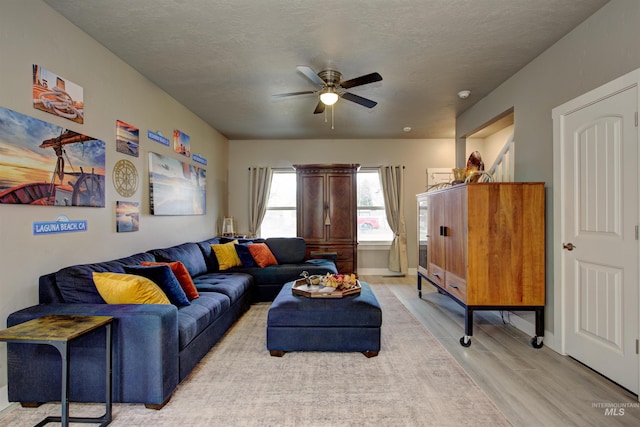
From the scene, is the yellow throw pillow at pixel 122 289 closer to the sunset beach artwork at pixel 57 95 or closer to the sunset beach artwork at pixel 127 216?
the sunset beach artwork at pixel 127 216

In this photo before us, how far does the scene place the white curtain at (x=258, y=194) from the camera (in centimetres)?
644

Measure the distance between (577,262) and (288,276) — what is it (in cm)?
315

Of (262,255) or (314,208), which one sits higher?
(314,208)

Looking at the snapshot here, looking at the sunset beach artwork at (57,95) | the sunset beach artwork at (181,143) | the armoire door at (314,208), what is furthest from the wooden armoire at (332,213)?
the sunset beach artwork at (57,95)

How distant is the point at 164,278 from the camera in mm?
2605

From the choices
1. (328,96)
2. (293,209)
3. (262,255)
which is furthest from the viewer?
(293,209)

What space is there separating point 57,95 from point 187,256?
205 cm

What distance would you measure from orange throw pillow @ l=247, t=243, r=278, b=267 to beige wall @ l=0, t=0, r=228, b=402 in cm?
105

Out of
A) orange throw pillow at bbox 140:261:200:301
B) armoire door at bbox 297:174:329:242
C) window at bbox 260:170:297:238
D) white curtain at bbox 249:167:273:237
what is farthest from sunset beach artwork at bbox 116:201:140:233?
window at bbox 260:170:297:238

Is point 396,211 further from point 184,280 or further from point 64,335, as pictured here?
point 64,335

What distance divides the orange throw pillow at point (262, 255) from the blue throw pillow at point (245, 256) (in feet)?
0.14

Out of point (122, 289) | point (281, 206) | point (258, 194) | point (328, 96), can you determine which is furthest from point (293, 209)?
point (122, 289)

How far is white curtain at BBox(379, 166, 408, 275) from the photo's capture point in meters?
6.36

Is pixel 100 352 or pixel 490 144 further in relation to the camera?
pixel 490 144
